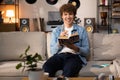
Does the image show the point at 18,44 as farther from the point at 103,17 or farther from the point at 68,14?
the point at 103,17

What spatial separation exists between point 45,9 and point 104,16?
3.77 feet

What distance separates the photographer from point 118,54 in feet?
10.6

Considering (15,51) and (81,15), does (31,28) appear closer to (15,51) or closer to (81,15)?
(81,15)

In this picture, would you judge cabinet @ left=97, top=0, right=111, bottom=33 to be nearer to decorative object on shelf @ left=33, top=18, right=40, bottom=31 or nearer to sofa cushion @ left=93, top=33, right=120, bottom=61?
decorative object on shelf @ left=33, top=18, right=40, bottom=31

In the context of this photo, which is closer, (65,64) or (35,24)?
(65,64)

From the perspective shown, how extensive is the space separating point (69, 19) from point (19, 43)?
0.75m

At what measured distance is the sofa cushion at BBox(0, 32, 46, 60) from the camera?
3293 mm

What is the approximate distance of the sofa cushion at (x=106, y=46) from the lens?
10.6ft

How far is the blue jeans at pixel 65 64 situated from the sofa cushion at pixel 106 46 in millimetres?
443

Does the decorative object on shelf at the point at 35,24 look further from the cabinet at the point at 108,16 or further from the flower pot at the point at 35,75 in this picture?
the flower pot at the point at 35,75

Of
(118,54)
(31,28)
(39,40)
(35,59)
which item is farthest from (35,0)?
(35,59)

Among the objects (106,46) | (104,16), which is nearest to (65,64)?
(106,46)

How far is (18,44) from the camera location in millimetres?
3305

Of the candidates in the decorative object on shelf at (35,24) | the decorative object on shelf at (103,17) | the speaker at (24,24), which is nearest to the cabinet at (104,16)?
the decorative object on shelf at (103,17)
